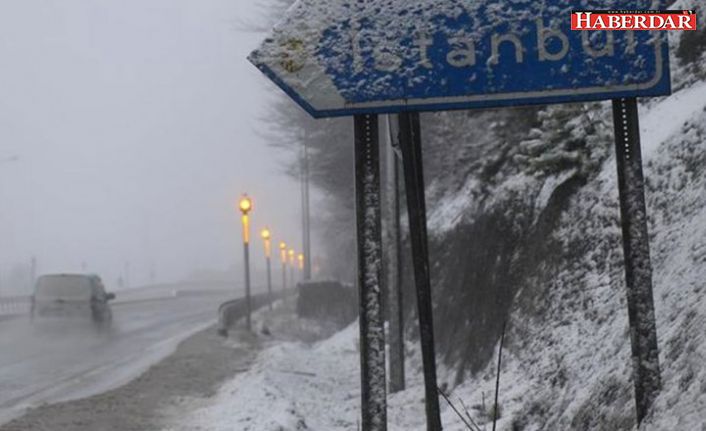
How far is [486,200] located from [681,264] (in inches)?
279

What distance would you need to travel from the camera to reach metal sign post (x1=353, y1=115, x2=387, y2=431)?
12.3ft

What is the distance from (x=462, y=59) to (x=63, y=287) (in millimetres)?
21779

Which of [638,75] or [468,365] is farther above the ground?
[638,75]

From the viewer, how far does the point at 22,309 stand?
41750 millimetres

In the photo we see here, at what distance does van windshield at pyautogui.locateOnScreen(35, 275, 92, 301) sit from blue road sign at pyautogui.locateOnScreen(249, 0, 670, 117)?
70.0 ft

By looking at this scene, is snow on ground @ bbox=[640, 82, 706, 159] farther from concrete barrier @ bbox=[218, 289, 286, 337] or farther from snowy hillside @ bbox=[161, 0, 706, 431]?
concrete barrier @ bbox=[218, 289, 286, 337]

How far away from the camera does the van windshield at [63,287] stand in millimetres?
23172

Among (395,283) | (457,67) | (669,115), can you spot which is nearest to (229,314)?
(395,283)

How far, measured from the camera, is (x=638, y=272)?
3.77 meters

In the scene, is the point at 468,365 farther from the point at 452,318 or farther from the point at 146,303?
the point at 146,303

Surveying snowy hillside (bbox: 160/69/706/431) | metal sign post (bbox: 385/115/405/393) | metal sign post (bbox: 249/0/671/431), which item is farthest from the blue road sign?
metal sign post (bbox: 385/115/405/393)

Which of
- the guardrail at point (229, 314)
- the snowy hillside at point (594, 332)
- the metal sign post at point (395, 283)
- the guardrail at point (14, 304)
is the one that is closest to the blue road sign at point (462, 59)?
the snowy hillside at point (594, 332)

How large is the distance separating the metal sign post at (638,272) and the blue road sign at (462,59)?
0.99ft

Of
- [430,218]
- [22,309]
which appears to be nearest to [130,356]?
[430,218]
